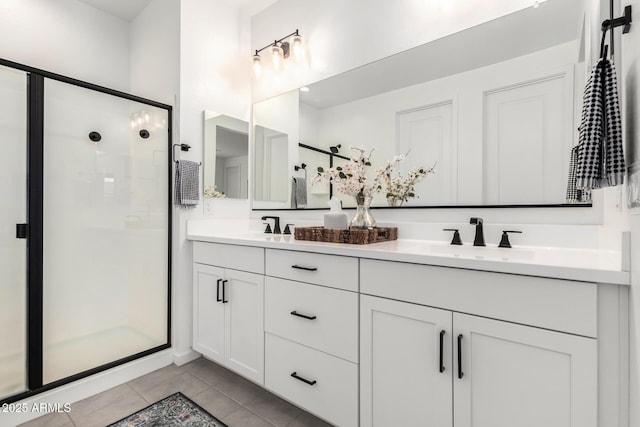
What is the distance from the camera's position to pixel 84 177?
187 centimetres

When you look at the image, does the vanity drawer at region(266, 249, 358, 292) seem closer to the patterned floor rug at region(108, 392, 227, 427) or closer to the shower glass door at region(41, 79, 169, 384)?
the patterned floor rug at region(108, 392, 227, 427)

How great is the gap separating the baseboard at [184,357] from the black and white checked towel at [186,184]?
1031 millimetres

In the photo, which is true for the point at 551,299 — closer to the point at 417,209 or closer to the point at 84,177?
the point at 417,209

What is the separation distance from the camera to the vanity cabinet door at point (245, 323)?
167 cm

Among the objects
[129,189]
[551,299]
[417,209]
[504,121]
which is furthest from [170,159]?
[551,299]

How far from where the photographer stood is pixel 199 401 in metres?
1.73

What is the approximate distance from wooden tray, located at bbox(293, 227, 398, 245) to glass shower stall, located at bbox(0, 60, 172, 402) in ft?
3.60

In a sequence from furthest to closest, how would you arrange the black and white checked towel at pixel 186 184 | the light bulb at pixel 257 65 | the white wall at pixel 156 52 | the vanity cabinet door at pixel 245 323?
the light bulb at pixel 257 65, the white wall at pixel 156 52, the black and white checked towel at pixel 186 184, the vanity cabinet door at pixel 245 323

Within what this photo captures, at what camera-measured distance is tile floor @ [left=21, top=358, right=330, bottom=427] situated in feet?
5.16

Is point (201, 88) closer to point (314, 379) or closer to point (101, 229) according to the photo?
point (101, 229)

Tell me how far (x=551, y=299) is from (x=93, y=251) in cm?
234

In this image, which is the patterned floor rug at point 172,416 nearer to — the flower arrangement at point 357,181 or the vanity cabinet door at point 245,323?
the vanity cabinet door at point 245,323

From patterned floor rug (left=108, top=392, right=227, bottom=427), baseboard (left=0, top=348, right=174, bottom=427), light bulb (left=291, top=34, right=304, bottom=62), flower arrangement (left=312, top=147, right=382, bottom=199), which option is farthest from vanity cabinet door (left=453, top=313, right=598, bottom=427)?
light bulb (left=291, top=34, right=304, bottom=62)

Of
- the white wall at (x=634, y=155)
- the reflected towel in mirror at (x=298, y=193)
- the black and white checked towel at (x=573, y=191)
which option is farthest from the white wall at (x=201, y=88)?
the white wall at (x=634, y=155)
